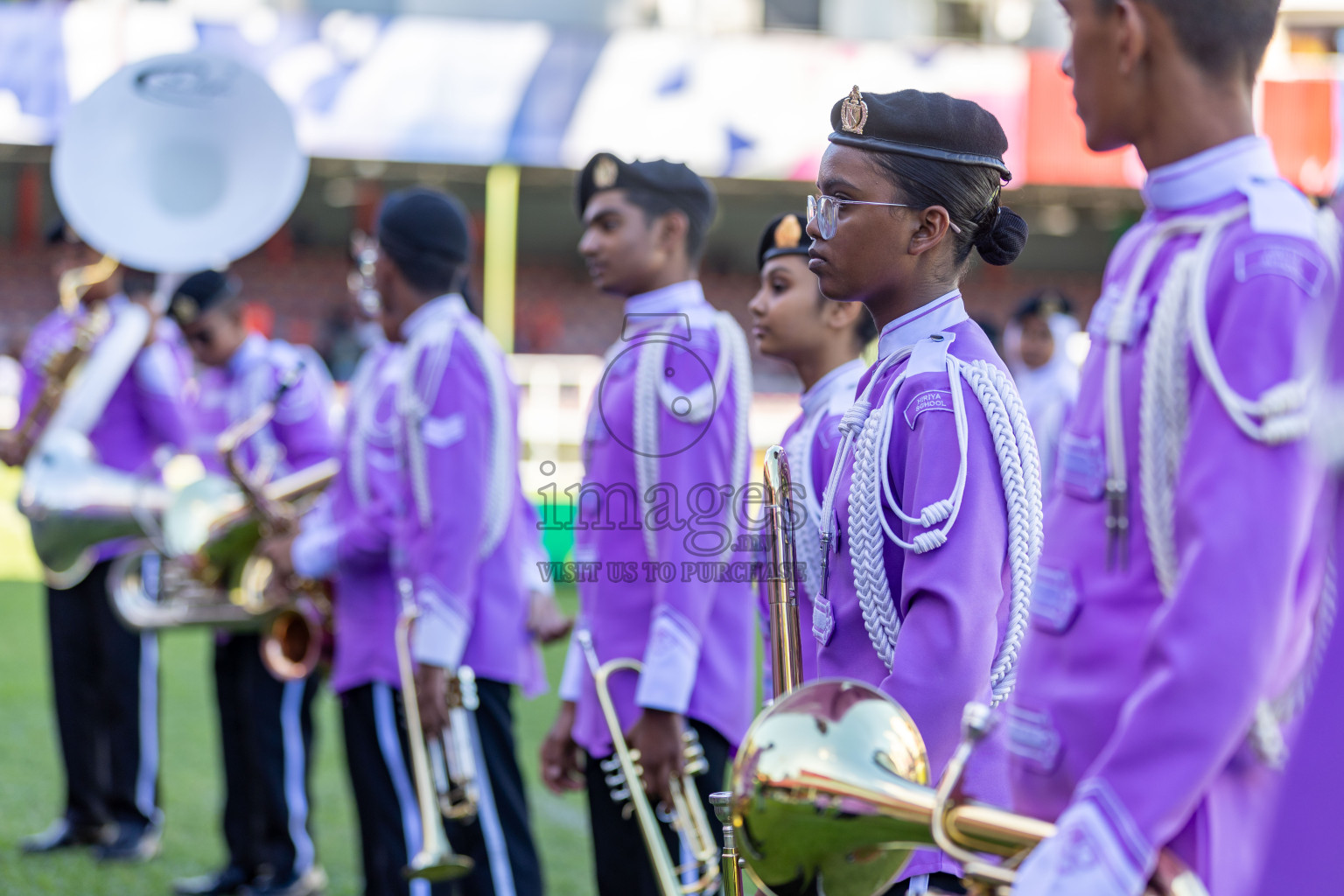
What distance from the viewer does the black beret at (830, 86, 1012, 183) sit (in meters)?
2.27

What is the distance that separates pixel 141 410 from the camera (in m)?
5.98

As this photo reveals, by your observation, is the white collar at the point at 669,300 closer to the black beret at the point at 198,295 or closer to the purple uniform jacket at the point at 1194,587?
the purple uniform jacket at the point at 1194,587

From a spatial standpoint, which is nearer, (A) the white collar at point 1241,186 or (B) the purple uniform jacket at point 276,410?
(A) the white collar at point 1241,186

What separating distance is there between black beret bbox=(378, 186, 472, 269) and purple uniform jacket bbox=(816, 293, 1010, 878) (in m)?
2.26

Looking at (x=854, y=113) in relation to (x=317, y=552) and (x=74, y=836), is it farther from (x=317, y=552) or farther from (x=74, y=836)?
(x=74, y=836)

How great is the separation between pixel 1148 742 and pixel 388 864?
11.0ft

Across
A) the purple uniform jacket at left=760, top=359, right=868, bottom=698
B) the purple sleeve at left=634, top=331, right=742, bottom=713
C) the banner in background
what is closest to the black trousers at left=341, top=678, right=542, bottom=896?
the purple sleeve at left=634, top=331, right=742, bottom=713

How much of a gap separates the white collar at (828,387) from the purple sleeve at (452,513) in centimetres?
117

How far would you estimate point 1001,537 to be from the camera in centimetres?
212

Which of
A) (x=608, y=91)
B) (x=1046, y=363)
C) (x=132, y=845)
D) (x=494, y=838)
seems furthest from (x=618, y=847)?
(x=608, y=91)

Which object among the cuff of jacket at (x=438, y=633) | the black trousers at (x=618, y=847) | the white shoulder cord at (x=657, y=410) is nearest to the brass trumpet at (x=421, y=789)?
the cuff of jacket at (x=438, y=633)

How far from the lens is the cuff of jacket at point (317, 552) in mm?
4332

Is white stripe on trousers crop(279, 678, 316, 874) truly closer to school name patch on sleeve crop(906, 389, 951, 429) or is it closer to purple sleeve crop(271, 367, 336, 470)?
purple sleeve crop(271, 367, 336, 470)

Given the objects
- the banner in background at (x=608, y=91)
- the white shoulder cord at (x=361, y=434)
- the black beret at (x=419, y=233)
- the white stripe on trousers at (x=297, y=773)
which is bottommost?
the white stripe on trousers at (x=297, y=773)
